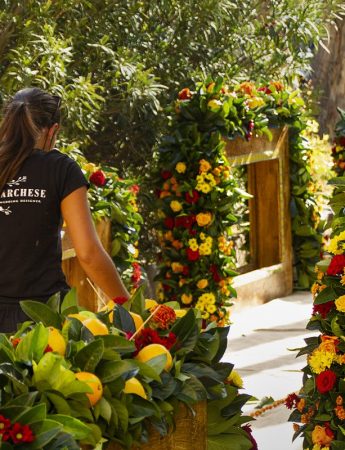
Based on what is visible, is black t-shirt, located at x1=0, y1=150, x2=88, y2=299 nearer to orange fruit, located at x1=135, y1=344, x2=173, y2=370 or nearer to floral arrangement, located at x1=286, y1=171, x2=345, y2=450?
orange fruit, located at x1=135, y1=344, x2=173, y2=370

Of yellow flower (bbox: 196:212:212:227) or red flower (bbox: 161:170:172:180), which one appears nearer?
yellow flower (bbox: 196:212:212:227)

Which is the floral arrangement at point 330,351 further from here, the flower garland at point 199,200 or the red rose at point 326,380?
the flower garland at point 199,200

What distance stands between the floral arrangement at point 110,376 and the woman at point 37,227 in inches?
16.5

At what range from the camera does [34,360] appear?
2.80 m

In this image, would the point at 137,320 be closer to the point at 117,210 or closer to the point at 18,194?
the point at 18,194

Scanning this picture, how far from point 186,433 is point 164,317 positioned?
0.33 metres

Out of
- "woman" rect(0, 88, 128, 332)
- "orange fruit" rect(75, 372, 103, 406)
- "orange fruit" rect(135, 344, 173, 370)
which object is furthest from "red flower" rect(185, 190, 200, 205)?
"orange fruit" rect(75, 372, 103, 406)

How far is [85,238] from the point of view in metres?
3.82

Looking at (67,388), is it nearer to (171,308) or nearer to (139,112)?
(171,308)

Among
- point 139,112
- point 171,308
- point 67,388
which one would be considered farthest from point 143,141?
point 67,388

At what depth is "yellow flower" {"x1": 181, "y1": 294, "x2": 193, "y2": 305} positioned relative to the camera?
29.2 ft

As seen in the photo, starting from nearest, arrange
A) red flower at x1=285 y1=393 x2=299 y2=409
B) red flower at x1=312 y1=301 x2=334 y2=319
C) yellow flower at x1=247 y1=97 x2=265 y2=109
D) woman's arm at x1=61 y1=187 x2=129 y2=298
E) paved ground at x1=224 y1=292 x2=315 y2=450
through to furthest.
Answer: woman's arm at x1=61 y1=187 x2=129 y2=298
red flower at x1=312 y1=301 x2=334 y2=319
red flower at x1=285 y1=393 x2=299 y2=409
paved ground at x1=224 y1=292 x2=315 y2=450
yellow flower at x1=247 y1=97 x2=265 y2=109

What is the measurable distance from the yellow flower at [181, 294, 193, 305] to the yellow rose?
175 inches

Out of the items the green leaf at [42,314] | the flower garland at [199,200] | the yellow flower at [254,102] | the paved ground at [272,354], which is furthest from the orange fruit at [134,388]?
the yellow flower at [254,102]
